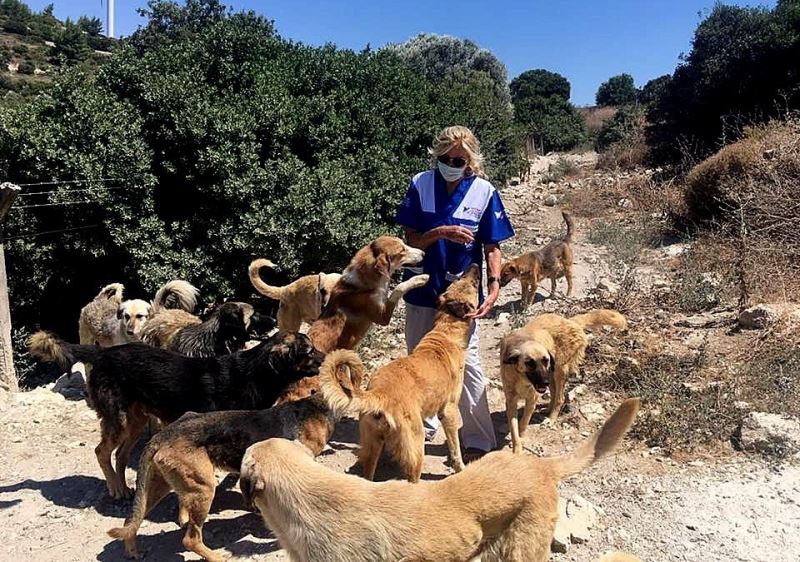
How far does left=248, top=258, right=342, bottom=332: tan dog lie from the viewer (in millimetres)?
7484

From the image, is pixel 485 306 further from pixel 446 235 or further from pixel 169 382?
pixel 169 382

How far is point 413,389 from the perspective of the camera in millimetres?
4348

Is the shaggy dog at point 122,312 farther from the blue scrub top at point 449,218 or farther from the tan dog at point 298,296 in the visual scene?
the blue scrub top at point 449,218

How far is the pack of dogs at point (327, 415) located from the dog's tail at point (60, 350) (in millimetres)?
16

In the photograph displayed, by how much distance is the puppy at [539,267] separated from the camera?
1008 cm

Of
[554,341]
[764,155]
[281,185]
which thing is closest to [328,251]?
[281,185]

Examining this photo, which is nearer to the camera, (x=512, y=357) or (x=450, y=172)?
(x=450, y=172)

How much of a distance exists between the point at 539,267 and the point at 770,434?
546 centimetres

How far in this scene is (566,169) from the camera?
82.7 feet

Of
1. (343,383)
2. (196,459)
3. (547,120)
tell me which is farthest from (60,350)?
(547,120)

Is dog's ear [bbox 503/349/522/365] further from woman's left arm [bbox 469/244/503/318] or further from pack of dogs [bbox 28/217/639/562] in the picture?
woman's left arm [bbox 469/244/503/318]

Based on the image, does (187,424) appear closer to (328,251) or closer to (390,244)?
(390,244)

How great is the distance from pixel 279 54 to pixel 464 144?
9.74m

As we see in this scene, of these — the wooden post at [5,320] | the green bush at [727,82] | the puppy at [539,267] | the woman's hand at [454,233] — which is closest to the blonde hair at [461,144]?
the woman's hand at [454,233]
